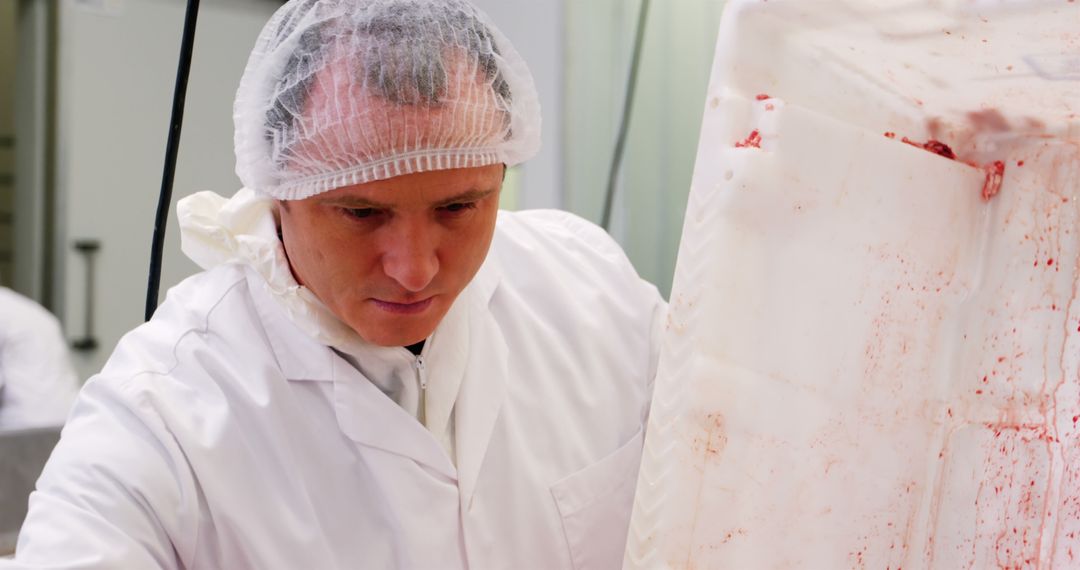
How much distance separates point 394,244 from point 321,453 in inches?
8.7

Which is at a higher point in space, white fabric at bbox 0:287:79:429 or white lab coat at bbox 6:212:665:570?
white lab coat at bbox 6:212:665:570

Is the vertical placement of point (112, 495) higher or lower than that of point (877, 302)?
lower

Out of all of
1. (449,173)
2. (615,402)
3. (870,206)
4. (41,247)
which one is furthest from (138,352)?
(41,247)

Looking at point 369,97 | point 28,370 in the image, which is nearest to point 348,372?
point 369,97

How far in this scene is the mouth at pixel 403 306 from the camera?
2.86 ft

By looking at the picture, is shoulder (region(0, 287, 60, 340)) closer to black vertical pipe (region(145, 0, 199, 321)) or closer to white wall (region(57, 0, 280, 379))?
white wall (region(57, 0, 280, 379))

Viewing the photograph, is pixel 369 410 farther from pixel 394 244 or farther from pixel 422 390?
pixel 394 244

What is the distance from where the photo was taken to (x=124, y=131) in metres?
2.84

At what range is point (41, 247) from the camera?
285cm

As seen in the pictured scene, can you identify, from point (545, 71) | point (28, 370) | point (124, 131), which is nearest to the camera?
point (28, 370)

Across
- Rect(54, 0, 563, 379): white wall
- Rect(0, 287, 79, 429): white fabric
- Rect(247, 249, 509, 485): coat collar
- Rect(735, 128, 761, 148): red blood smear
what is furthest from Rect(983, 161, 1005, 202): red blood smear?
Rect(54, 0, 563, 379): white wall

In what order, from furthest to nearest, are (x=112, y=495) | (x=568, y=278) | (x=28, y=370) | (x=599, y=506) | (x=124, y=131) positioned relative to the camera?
(x=124, y=131) < (x=28, y=370) < (x=568, y=278) < (x=599, y=506) < (x=112, y=495)

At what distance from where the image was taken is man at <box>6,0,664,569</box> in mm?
831

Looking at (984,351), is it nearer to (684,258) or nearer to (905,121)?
(905,121)
